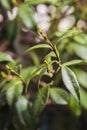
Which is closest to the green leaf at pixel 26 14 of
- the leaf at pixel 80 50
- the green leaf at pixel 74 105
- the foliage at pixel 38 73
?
the foliage at pixel 38 73

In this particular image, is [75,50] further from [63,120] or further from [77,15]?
[63,120]

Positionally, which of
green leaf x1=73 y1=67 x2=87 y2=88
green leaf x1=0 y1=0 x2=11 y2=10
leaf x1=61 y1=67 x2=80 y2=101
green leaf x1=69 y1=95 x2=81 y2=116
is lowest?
green leaf x1=69 y1=95 x2=81 y2=116

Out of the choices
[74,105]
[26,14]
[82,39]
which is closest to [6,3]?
[26,14]

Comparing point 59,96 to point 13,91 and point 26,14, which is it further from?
point 26,14

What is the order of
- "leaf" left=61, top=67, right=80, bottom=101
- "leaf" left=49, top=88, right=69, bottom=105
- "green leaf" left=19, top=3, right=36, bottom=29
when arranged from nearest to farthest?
1. "leaf" left=61, top=67, right=80, bottom=101
2. "leaf" left=49, top=88, right=69, bottom=105
3. "green leaf" left=19, top=3, right=36, bottom=29

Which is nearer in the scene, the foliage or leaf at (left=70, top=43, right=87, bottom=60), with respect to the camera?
the foliage

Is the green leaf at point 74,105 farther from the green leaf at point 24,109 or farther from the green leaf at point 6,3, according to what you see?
the green leaf at point 6,3

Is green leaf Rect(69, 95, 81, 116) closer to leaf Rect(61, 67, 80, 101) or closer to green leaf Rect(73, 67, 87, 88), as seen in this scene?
green leaf Rect(73, 67, 87, 88)

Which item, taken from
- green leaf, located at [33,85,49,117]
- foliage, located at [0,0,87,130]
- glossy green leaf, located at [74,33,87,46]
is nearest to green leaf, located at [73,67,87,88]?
foliage, located at [0,0,87,130]
